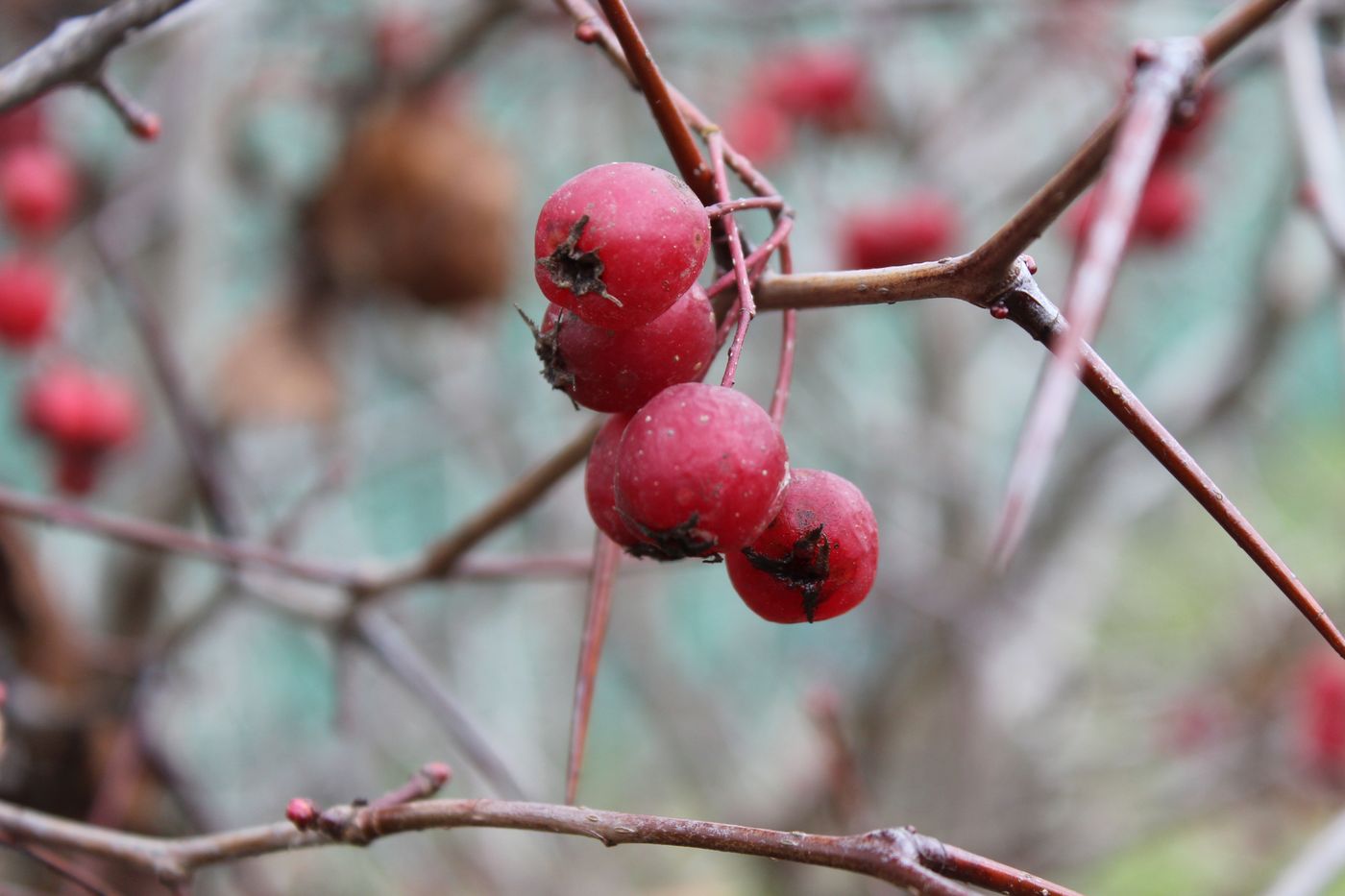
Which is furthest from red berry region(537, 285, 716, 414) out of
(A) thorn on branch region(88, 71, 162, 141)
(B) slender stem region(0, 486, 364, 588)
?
(B) slender stem region(0, 486, 364, 588)

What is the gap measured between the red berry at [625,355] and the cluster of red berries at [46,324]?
1.20 metres

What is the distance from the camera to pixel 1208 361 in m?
1.72

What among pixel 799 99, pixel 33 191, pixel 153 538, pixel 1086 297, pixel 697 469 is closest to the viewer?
pixel 1086 297

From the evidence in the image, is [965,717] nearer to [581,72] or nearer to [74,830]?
[581,72]

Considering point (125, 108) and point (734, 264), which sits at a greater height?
point (125, 108)

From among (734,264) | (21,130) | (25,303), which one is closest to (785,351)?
(734,264)

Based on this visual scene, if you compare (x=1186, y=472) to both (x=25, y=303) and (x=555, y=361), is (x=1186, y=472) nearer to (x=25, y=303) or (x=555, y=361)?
(x=555, y=361)

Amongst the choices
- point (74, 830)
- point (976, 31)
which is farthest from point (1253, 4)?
point (976, 31)

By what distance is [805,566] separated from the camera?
1.30 feet

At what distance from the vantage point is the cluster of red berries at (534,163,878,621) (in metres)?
0.35

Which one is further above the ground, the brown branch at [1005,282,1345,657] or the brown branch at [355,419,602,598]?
the brown branch at [355,419,602,598]

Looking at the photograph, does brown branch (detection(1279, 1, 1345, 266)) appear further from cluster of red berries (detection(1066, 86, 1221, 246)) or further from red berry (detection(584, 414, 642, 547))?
cluster of red berries (detection(1066, 86, 1221, 246))

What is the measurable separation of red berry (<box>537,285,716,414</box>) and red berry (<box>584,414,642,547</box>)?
1cm

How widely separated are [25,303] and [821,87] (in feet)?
3.86
